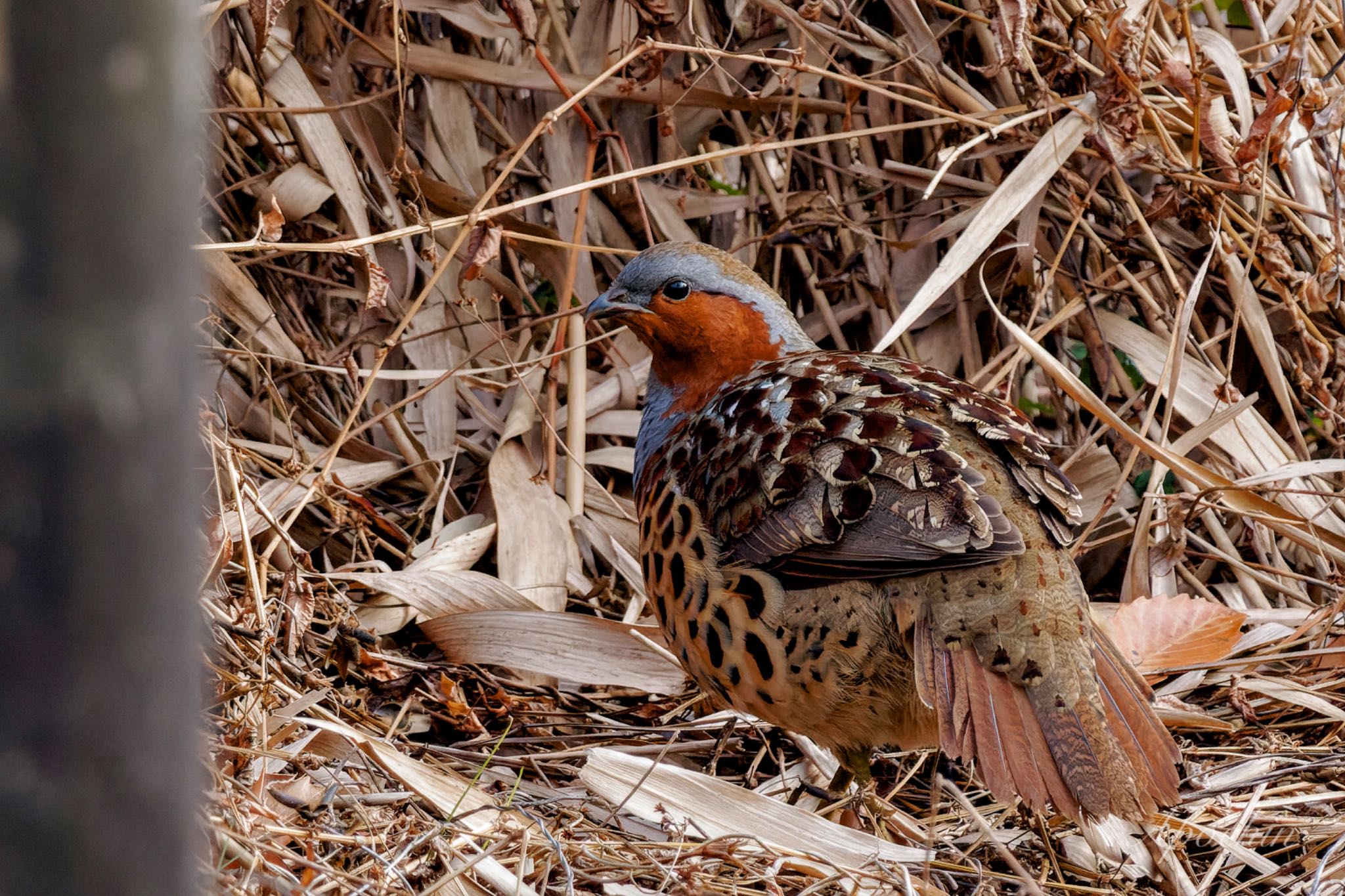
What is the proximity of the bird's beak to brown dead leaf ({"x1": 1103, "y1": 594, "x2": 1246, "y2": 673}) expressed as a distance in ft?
4.66

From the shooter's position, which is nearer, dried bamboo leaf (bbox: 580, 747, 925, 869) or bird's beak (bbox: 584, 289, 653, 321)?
dried bamboo leaf (bbox: 580, 747, 925, 869)

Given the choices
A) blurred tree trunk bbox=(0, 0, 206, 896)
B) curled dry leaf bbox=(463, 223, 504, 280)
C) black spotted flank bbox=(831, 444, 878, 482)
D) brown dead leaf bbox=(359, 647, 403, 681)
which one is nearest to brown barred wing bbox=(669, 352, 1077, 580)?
black spotted flank bbox=(831, 444, 878, 482)

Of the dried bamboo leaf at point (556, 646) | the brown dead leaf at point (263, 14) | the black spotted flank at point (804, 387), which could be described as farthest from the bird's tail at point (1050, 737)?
the brown dead leaf at point (263, 14)

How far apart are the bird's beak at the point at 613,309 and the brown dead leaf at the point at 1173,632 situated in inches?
55.9

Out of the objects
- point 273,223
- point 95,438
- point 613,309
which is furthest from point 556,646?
point 95,438

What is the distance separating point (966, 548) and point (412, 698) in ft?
4.61

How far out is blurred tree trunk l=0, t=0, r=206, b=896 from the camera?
0.86 metres

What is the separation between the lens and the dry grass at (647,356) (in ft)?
9.04

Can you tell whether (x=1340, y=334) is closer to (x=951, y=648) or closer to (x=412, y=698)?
(x=951, y=648)

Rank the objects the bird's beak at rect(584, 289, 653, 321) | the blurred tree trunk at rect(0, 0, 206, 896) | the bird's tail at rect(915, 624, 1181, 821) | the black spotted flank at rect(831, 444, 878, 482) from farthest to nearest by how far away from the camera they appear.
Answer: the bird's beak at rect(584, 289, 653, 321) < the black spotted flank at rect(831, 444, 878, 482) < the bird's tail at rect(915, 624, 1181, 821) < the blurred tree trunk at rect(0, 0, 206, 896)

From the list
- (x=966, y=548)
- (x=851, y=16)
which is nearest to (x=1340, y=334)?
(x=851, y=16)

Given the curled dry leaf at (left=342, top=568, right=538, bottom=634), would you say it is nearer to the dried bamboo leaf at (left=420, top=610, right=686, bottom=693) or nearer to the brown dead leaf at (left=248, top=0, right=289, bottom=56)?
the dried bamboo leaf at (left=420, top=610, right=686, bottom=693)

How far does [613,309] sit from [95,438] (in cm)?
251

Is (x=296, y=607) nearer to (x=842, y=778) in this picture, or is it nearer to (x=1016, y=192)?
(x=842, y=778)
